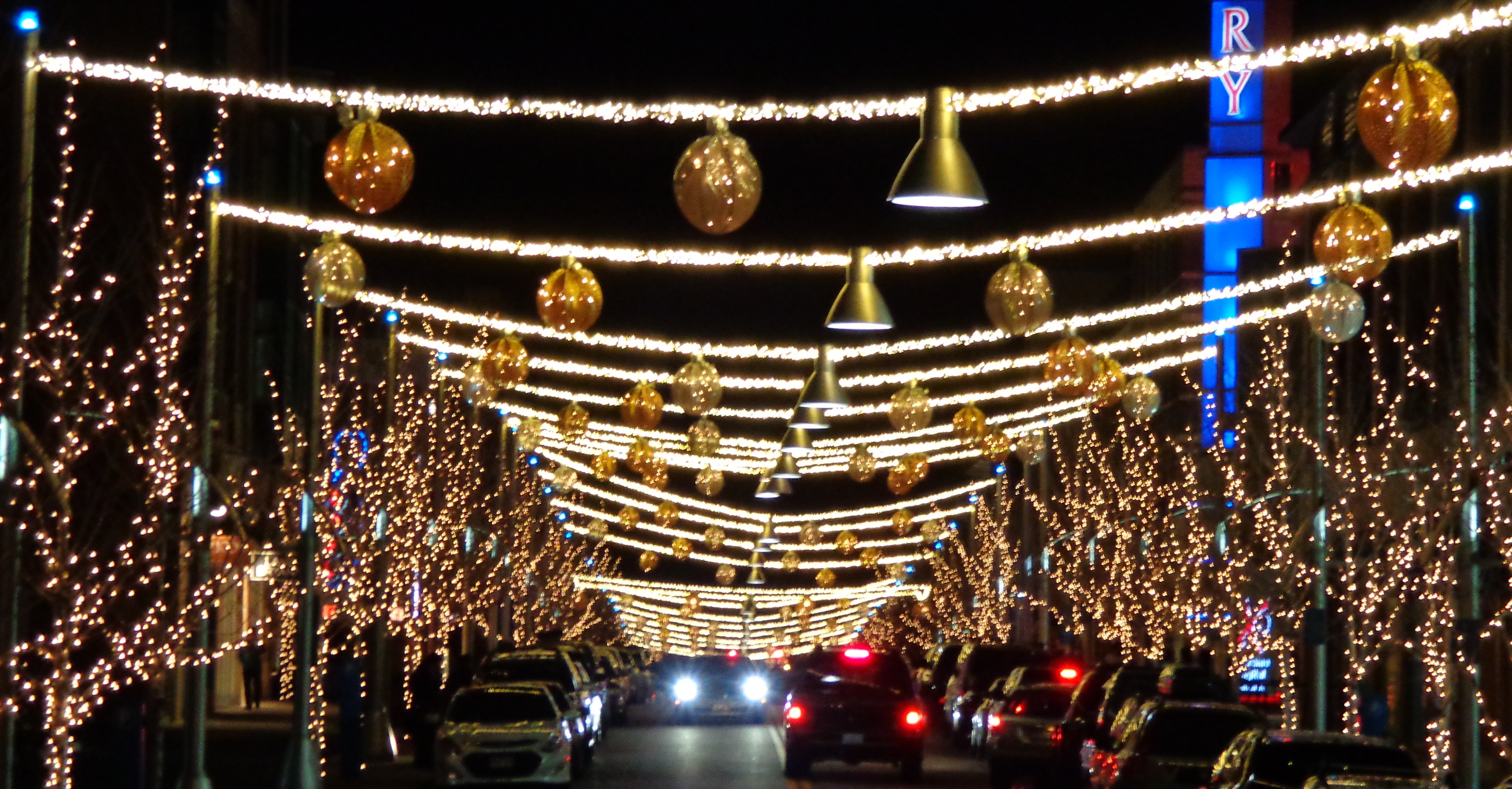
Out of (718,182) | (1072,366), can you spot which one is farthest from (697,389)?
(718,182)

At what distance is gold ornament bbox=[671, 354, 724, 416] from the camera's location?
26.2 meters

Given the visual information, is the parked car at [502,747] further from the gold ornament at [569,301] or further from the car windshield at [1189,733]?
the gold ornament at [569,301]

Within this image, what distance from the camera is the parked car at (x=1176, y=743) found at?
65.5 ft

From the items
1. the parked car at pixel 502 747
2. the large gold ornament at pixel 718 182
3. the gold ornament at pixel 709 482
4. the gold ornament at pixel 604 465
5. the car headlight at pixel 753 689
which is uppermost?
the large gold ornament at pixel 718 182

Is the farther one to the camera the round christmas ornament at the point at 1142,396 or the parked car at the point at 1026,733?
the round christmas ornament at the point at 1142,396

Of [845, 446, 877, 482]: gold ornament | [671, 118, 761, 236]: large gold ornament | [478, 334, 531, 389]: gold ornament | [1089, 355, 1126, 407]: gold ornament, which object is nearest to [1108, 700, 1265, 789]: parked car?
[1089, 355, 1126, 407]: gold ornament

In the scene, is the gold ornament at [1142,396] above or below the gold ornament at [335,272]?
below

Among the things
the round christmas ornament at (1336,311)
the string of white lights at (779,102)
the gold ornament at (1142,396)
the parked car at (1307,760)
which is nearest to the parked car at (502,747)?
the gold ornament at (1142,396)

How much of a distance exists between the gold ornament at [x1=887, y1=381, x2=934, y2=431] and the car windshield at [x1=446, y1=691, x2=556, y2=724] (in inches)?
231

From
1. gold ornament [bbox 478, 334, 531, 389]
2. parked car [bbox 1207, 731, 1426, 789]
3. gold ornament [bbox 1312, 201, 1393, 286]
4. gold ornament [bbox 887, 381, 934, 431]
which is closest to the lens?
gold ornament [bbox 1312, 201, 1393, 286]

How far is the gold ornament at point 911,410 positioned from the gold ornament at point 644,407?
335cm

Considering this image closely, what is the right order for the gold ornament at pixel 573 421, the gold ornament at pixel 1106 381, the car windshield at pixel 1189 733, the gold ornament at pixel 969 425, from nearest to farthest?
the car windshield at pixel 1189 733, the gold ornament at pixel 1106 381, the gold ornament at pixel 969 425, the gold ornament at pixel 573 421

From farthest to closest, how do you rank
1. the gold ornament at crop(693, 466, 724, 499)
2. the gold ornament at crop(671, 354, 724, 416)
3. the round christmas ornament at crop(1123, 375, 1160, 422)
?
the gold ornament at crop(693, 466, 724, 499) < the round christmas ornament at crop(1123, 375, 1160, 422) < the gold ornament at crop(671, 354, 724, 416)

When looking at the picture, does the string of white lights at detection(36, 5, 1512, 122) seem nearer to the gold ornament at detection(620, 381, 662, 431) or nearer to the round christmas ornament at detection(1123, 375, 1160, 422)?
the gold ornament at detection(620, 381, 662, 431)
